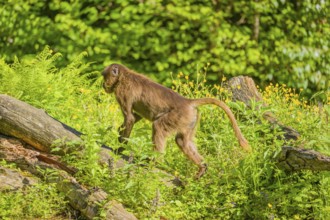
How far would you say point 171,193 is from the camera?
7781mm

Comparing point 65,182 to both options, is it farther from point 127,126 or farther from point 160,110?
point 160,110

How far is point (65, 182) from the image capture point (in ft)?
23.9

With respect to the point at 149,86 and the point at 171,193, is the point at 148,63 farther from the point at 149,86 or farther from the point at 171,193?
the point at 171,193

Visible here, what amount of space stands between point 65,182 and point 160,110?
1.41m

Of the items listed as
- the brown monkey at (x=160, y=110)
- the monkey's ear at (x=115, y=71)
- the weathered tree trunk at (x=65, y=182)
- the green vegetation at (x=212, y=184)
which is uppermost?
the monkey's ear at (x=115, y=71)

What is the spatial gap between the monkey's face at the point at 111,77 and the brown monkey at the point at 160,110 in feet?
0.04

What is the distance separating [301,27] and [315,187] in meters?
6.34

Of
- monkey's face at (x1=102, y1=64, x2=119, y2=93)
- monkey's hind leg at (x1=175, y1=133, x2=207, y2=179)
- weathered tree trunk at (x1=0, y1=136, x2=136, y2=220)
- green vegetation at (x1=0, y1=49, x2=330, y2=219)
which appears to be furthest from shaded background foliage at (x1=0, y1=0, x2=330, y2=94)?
weathered tree trunk at (x1=0, y1=136, x2=136, y2=220)

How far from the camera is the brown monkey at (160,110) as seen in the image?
8047 mm

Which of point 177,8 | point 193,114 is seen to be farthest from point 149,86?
point 177,8

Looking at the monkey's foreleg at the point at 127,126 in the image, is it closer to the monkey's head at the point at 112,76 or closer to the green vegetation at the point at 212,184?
the green vegetation at the point at 212,184

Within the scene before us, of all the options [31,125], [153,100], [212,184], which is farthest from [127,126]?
[212,184]

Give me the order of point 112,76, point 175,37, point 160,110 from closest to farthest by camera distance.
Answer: point 160,110, point 112,76, point 175,37

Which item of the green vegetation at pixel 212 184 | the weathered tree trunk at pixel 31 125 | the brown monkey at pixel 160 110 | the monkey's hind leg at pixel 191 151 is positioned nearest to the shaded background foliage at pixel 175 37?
the brown monkey at pixel 160 110
